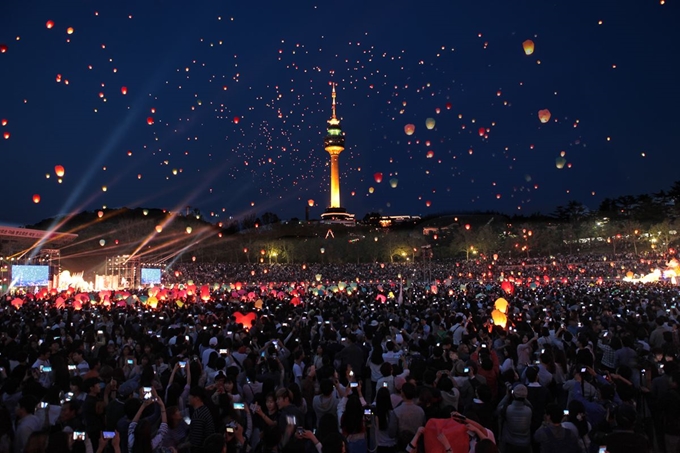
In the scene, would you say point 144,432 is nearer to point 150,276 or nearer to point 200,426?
point 200,426

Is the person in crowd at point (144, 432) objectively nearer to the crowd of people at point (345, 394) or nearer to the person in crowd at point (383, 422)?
the crowd of people at point (345, 394)

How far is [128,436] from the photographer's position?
573cm

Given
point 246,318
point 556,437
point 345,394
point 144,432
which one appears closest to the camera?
point 144,432

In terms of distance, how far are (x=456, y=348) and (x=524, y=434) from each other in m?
3.32

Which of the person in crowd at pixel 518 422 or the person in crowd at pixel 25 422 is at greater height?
the person in crowd at pixel 25 422

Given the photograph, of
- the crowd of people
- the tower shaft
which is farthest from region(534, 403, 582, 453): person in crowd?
the tower shaft

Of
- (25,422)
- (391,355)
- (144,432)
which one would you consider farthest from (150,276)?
(144,432)

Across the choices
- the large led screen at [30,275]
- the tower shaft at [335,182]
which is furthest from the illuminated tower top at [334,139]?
the large led screen at [30,275]

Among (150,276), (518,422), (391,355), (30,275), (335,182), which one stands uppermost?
(335,182)

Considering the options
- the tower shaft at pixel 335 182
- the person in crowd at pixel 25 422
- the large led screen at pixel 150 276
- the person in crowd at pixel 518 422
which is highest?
the tower shaft at pixel 335 182

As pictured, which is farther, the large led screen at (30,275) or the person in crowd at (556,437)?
the large led screen at (30,275)

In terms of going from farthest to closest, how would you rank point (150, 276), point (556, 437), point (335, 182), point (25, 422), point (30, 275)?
point (335, 182), point (150, 276), point (30, 275), point (25, 422), point (556, 437)

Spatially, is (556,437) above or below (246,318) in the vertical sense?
below

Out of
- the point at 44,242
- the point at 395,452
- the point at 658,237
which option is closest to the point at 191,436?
the point at 395,452
